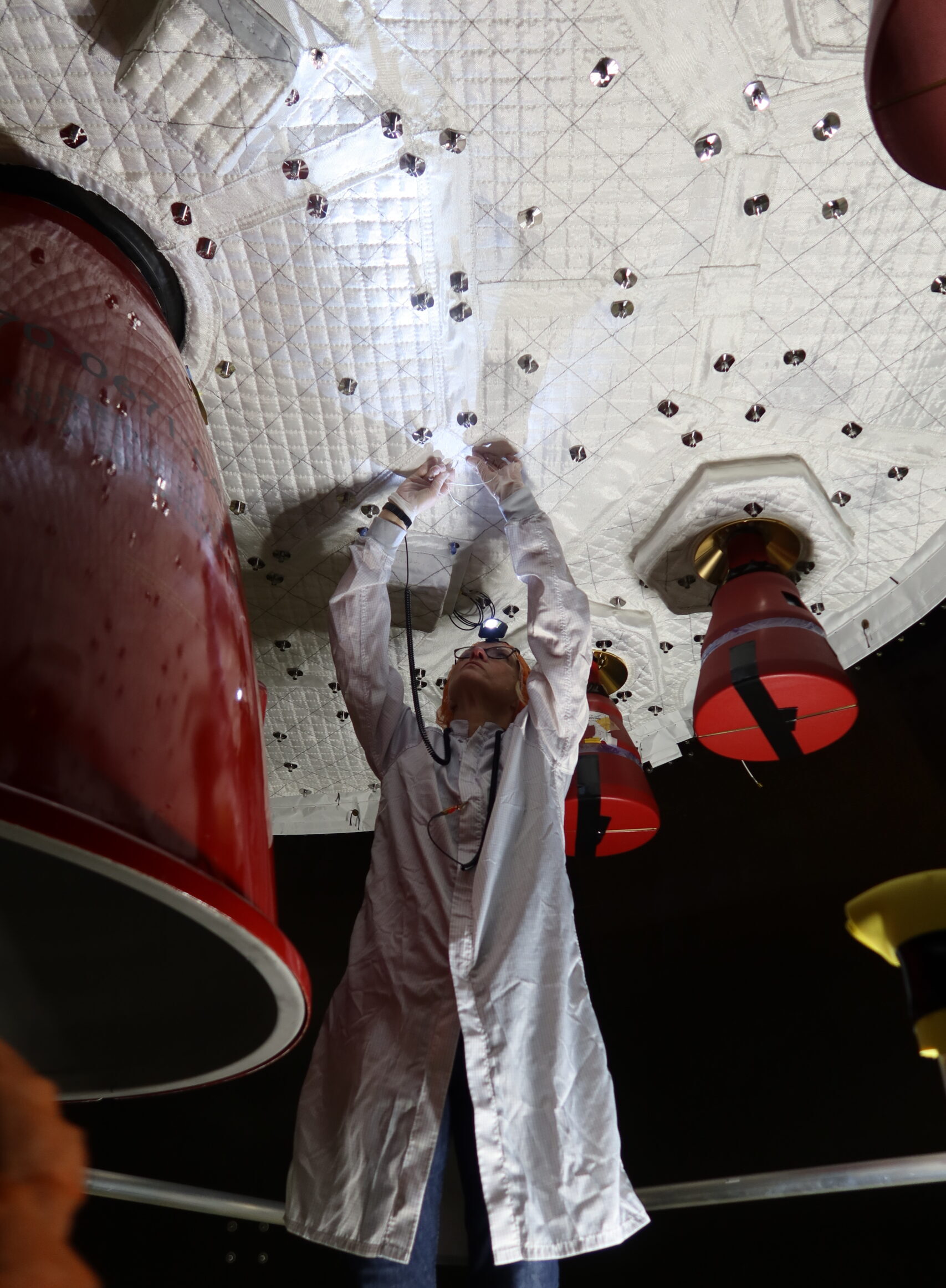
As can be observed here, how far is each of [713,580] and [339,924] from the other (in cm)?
111

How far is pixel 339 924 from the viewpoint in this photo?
→ 77.9 inches

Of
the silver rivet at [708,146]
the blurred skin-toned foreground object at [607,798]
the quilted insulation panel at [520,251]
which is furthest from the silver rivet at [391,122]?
the blurred skin-toned foreground object at [607,798]

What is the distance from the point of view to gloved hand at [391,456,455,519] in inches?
47.0

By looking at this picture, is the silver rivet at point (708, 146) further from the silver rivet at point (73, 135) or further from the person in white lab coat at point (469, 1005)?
the silver rivet at point (73, 135)

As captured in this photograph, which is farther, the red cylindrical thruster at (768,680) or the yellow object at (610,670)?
the yellow object at (610,670)

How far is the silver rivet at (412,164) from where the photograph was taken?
90cm

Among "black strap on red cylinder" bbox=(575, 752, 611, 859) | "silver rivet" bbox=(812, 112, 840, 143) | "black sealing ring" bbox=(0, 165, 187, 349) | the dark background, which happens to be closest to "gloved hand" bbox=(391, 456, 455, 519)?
"black sealing ring" bbox=(0, 165, 187, 349)

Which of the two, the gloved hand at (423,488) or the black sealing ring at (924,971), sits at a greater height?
the gloved hand at (423,488)

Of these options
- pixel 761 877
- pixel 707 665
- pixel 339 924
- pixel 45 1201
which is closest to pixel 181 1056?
pixel 45 1201

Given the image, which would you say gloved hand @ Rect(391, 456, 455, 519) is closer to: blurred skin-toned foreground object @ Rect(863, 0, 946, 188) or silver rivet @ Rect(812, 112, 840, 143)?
silver rivet @ Rect(812, 112, 840, 143)

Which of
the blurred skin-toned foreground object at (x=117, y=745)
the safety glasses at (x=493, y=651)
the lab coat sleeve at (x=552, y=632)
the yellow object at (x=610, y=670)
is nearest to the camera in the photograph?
the blurred skin-toned foreground object at (x=117, y=745)

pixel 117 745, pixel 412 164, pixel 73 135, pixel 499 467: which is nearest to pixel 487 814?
pixel 499 467

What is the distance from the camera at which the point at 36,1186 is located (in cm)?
29

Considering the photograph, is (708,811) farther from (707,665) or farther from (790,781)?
(707,665)
